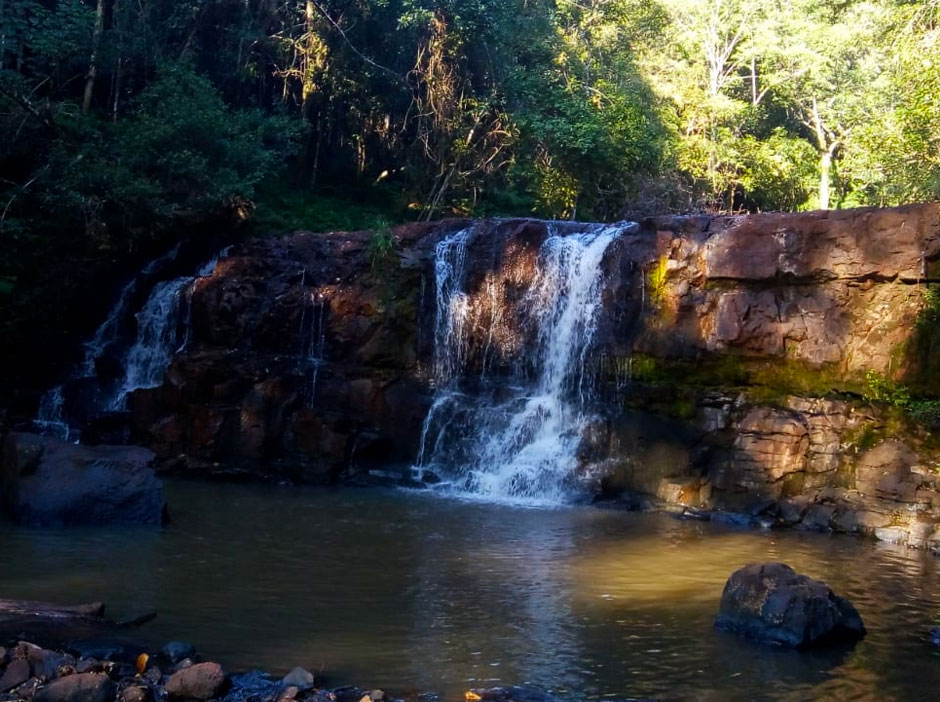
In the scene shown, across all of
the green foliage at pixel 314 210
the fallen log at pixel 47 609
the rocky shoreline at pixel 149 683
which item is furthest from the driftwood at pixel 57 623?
the green foliage at pixel 314 210

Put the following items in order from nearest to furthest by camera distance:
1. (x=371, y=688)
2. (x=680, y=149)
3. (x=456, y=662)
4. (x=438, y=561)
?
(x=371, y=688), (x=456, y=662), (x=438, y=561), (x=680, y=149)

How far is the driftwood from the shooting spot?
7.09 metres

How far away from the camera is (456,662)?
286 inches

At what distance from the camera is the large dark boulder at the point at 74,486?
11336 mm

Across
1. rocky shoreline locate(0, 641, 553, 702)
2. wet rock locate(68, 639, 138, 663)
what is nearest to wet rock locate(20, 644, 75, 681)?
rocky shoreline locate(0, 641, 553, 702)

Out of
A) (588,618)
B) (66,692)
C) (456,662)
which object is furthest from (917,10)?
(66,692)

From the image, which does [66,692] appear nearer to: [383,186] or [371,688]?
[371,688]

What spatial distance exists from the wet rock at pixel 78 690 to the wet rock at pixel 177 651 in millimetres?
607

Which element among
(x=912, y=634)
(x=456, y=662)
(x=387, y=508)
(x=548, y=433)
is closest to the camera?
(x=456, y=662)

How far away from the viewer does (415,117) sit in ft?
81.8

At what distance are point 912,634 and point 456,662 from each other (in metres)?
3.89

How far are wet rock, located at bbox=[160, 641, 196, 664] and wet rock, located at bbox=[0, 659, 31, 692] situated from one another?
0.86 metres

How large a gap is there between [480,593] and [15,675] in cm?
406

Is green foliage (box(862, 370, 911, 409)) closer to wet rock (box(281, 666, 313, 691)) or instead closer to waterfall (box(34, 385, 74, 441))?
wet rock (box(281, 666, 313, 691))
